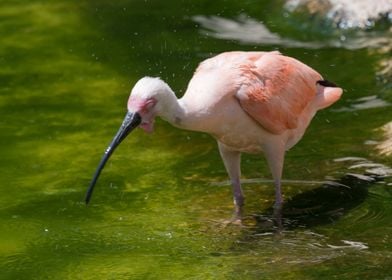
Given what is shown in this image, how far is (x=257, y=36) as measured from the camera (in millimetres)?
10508

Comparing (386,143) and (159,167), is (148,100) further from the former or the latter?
(386,143)

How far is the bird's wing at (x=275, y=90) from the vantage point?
6.59 metres

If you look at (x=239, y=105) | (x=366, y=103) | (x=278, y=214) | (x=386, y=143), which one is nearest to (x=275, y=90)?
(x=239, y=105)

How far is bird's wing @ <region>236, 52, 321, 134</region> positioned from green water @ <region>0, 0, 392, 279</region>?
0.61 metres

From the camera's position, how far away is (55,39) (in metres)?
10.8

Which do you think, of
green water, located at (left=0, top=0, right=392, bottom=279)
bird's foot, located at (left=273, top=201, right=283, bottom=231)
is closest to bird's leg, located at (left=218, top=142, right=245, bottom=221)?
green water, located at (left=0, top=0, right=392, bottom=279)

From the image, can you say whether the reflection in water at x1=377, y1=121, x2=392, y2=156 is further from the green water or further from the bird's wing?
the bird's wing

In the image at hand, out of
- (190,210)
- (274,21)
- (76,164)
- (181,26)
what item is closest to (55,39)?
(181,26)

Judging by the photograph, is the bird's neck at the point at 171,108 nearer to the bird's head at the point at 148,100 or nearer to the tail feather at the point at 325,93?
the bird's head at the point at 148,100

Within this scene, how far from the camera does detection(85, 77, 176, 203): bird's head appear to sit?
6.17m

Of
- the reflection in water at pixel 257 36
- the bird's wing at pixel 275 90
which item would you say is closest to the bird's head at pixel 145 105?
the bird's wing at pixel 275 90

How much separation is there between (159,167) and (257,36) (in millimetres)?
3061

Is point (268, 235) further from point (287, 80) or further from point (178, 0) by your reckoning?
point (178, 0)

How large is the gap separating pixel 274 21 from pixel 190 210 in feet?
14.2
